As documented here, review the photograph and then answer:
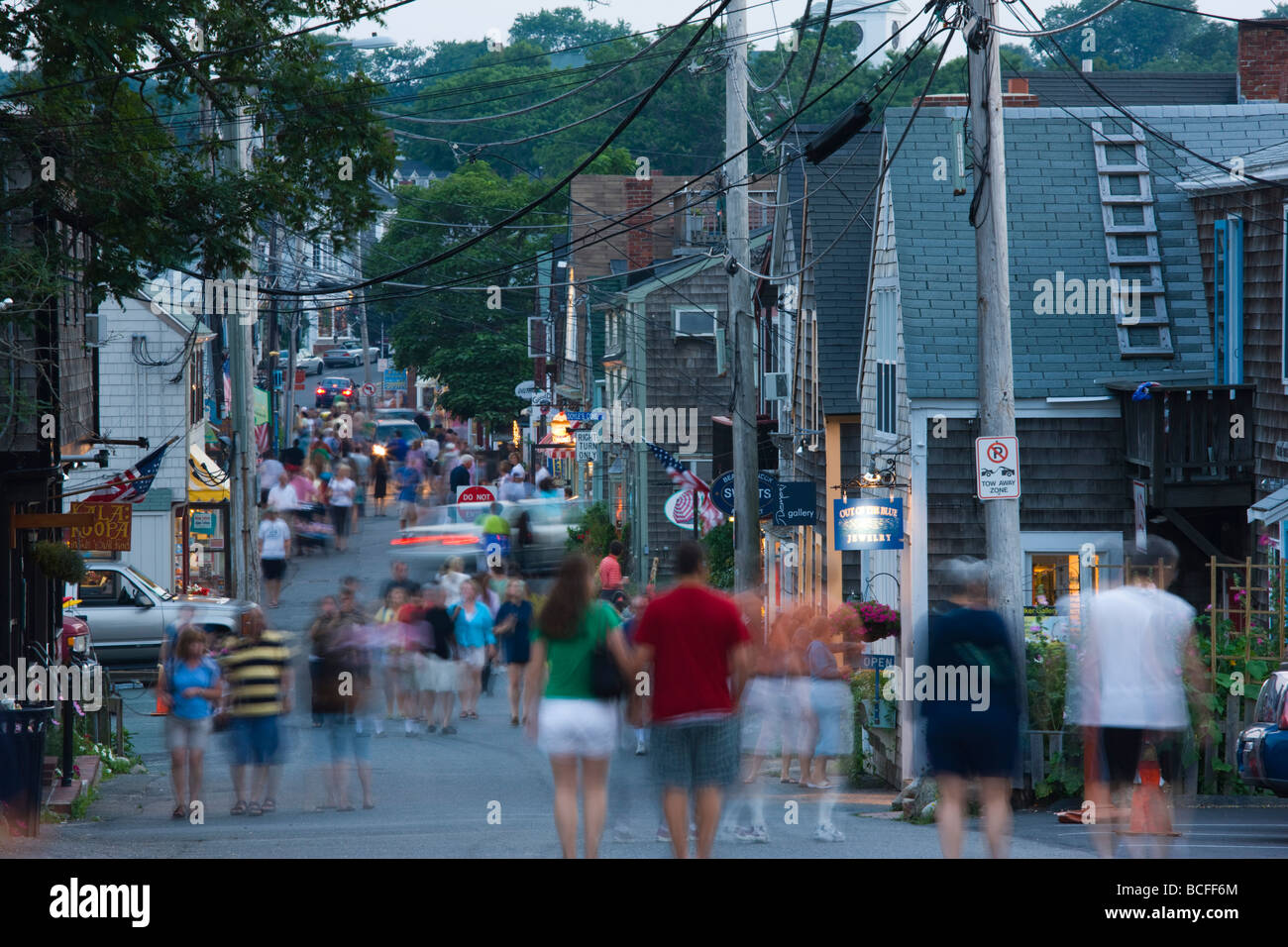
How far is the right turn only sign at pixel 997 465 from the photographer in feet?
40.8

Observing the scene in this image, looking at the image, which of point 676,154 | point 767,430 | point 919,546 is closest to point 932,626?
point 919,546

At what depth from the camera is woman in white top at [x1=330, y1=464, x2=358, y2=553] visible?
3142cm

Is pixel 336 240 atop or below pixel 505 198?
below

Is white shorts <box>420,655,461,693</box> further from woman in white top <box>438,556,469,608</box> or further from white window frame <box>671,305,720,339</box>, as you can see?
white window frame <box>671,305,720,339</box>

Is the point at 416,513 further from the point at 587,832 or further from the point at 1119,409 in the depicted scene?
the point at 587,832

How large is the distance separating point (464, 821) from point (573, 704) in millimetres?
4573

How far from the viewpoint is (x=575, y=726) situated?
320 inches

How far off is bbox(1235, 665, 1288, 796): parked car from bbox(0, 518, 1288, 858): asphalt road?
1.50ft

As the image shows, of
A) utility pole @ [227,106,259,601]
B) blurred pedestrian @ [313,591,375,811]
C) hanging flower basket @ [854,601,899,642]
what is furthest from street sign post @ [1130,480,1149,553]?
utility pole @ [227,106,259,601]

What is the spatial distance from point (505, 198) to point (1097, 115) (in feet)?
164

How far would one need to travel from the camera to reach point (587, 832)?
812cm

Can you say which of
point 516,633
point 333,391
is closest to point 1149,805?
point 516,633
